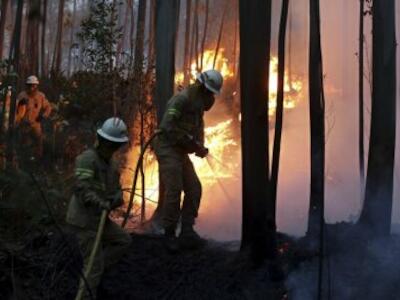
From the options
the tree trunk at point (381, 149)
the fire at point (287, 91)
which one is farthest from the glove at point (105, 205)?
the fire at point (287, 91)

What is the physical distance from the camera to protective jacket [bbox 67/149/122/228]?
5.03 m

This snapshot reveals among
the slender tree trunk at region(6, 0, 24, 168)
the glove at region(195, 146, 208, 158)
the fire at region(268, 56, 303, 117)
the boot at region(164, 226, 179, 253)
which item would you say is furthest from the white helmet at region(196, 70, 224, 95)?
the fire at region(268, 56, 303, 117)

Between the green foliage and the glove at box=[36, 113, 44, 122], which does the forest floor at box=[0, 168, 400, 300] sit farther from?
the glove at box=[36, 113, 44, 122]

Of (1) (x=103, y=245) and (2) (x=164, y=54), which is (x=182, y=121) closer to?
(1) (x=103, y=245)

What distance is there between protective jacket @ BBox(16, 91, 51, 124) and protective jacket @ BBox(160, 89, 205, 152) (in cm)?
593

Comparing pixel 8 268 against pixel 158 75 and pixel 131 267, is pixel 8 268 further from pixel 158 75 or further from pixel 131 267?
pixel 158 75

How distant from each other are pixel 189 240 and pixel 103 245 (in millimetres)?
1391

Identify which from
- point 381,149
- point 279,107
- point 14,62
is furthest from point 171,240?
point 14,62

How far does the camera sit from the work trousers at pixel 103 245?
5211 mm

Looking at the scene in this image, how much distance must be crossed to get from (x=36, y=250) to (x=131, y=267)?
103cm

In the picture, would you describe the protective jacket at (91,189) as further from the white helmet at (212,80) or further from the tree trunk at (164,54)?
the tree trunk at (164,54)

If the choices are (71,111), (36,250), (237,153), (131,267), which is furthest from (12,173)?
(71,111)

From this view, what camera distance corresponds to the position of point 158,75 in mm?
8672

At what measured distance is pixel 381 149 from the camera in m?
6.48
